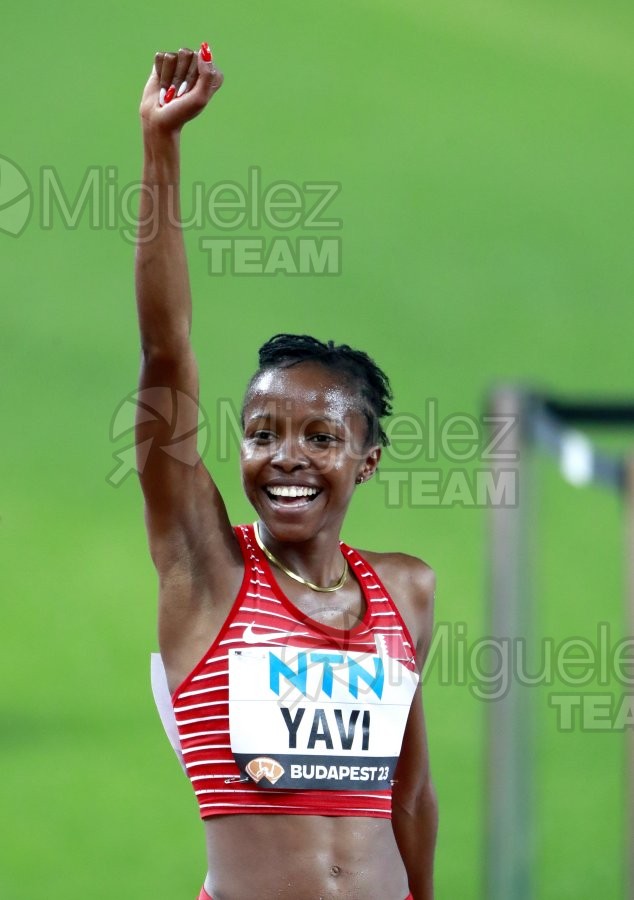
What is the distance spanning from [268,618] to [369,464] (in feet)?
0.90

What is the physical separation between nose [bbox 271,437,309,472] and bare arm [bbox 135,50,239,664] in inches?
3.4

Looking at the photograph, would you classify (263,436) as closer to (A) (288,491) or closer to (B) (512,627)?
(A) (288,491)

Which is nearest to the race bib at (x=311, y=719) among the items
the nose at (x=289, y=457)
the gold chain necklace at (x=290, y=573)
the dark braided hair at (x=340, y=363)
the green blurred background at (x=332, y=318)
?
the gold chain necklace at (x=290, y=573)

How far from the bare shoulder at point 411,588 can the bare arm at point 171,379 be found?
0.75ft

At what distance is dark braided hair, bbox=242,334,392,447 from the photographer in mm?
1851

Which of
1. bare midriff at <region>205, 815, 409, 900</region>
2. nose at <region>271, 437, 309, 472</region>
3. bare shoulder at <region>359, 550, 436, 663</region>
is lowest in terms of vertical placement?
bare midriff at <region>205, 815, 409, 900</region>

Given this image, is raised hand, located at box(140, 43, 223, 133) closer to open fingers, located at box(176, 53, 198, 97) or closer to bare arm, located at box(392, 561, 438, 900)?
open fingers, located at box(176, 53, 198, 97)

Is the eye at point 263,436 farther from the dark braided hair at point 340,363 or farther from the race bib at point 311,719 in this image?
the race bib at point 311,719

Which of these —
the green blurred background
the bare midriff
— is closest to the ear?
the bare midriff

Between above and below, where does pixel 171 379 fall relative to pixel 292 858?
above

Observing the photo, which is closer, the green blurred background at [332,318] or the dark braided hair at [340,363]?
the dark braided hair at [340,363]

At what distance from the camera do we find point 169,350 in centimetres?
168

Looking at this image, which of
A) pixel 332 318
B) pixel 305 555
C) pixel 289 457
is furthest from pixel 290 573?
pixel 332 318

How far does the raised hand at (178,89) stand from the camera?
165 centimetres
